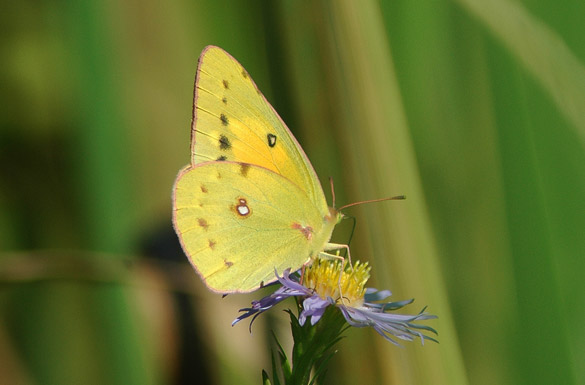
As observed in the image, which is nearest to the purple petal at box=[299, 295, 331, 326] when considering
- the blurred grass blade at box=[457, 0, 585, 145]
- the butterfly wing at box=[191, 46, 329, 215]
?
the butterfly wing at box=[191, 46, 329, 215]

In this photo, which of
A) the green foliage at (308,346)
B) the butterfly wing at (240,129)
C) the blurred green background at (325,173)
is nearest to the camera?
the green foliage at (308,346)

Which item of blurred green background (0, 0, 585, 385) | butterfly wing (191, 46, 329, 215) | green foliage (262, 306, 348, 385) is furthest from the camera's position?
blurred green background (0, 0, 585, 385)

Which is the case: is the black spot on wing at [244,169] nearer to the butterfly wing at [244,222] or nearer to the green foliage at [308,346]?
the butterfly wing at [244,222]

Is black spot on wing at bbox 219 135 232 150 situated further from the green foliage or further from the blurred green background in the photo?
the green foliage

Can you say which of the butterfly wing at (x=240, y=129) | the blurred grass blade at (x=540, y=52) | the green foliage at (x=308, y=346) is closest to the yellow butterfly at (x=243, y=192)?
the butterfly wing at (x=240, y=129)

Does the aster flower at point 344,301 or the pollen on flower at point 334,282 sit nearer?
the aster flower at point 344,301

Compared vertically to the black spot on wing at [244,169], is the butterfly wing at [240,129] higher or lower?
higher
